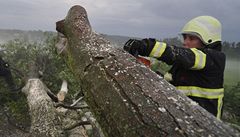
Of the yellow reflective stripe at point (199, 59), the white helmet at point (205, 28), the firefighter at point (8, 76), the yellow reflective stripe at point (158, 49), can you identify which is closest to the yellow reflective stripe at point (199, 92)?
the yellow reflective stripe at point (199, 59)

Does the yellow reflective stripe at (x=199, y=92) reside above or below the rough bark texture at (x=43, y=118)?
above

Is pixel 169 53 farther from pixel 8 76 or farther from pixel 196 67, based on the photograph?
pixel 8 76

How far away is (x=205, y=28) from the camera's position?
271cm

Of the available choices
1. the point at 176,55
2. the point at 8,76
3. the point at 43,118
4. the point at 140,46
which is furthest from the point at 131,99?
the point at 8,76

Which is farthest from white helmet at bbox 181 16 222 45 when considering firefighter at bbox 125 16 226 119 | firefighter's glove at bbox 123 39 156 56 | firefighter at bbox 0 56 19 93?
firefighter at bbox 0 56 19 93

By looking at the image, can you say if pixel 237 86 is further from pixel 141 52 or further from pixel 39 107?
pixel 141 52

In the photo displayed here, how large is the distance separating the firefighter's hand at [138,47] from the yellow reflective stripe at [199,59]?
1.14 feet

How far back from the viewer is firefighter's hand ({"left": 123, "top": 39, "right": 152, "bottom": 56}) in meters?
2.34

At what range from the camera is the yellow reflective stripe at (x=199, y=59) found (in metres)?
2.51

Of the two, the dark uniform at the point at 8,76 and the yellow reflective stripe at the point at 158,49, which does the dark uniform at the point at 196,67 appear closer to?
the yellow reflective stripe at the point at 158,49

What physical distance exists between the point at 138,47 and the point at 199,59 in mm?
463

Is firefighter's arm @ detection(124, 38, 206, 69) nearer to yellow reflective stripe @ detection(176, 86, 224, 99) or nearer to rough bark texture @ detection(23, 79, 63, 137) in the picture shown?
yellow reflective stripe @ detection(176, 86, 224, 99)

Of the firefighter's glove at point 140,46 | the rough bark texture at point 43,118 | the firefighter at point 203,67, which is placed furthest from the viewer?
the rough bark texture at point 43,118

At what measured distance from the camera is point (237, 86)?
8148 millimetres
